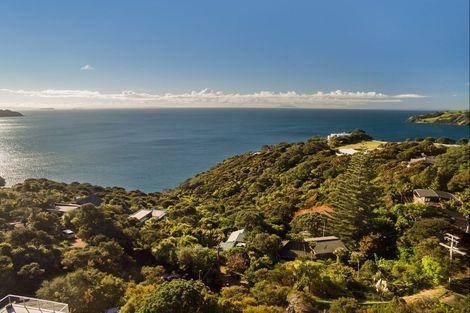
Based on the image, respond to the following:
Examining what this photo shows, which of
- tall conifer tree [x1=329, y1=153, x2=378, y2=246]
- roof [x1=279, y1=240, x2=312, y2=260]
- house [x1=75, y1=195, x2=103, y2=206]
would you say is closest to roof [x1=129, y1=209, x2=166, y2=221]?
house [x1=75, y1=195, x2=103, y2=206]

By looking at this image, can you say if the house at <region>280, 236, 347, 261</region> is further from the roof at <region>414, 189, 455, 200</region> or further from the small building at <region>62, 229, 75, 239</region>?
the small building at <region>62, 229, 75, 239</region>

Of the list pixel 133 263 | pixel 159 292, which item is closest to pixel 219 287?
pixel 133 263

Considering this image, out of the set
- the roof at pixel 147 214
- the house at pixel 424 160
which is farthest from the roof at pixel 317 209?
the roof at pixel 147 214

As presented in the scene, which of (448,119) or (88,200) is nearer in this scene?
(88,200)

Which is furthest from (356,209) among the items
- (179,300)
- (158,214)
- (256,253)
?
(158,214)

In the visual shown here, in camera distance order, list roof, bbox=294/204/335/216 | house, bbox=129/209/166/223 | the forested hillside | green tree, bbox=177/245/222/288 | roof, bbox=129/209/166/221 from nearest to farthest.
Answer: the forested hillside → green tree, bbox=177/245/222/288 → roof, bbox=294/204/335/216 → house, bbox=129/209/166/223 → roof, bbox=129/209/166/221

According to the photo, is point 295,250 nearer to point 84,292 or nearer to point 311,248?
point 311,248
